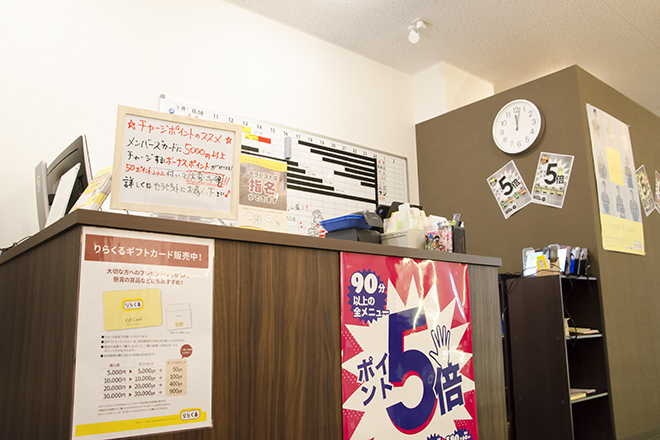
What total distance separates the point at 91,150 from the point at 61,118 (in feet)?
0.73

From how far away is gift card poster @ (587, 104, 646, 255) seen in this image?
3.47m

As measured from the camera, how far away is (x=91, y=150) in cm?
272

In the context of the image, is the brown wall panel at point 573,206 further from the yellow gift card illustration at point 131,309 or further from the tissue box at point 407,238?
the yellow gift card illustration at point 131,309

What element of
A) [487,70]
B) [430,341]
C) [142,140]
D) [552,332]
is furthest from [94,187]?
[487,70]

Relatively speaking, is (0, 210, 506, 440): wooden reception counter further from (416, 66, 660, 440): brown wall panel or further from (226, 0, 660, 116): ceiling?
(226, 0, 660, 116): ceiling

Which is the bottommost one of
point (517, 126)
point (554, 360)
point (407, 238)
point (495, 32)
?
point (554, 360)

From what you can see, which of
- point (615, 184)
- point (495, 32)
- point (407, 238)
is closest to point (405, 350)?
point (407, 238)

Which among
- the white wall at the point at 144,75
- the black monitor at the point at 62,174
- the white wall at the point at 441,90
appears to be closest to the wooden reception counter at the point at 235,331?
the black monitor at the point at 62,174

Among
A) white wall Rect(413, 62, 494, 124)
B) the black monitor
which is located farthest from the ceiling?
the black monitor

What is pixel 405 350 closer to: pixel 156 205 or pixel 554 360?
pixel 156 205

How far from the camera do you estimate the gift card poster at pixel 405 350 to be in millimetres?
1505

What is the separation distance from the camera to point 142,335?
111cm

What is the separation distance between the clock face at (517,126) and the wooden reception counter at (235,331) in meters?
2.65

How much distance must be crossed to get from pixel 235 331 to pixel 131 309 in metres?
0.27
